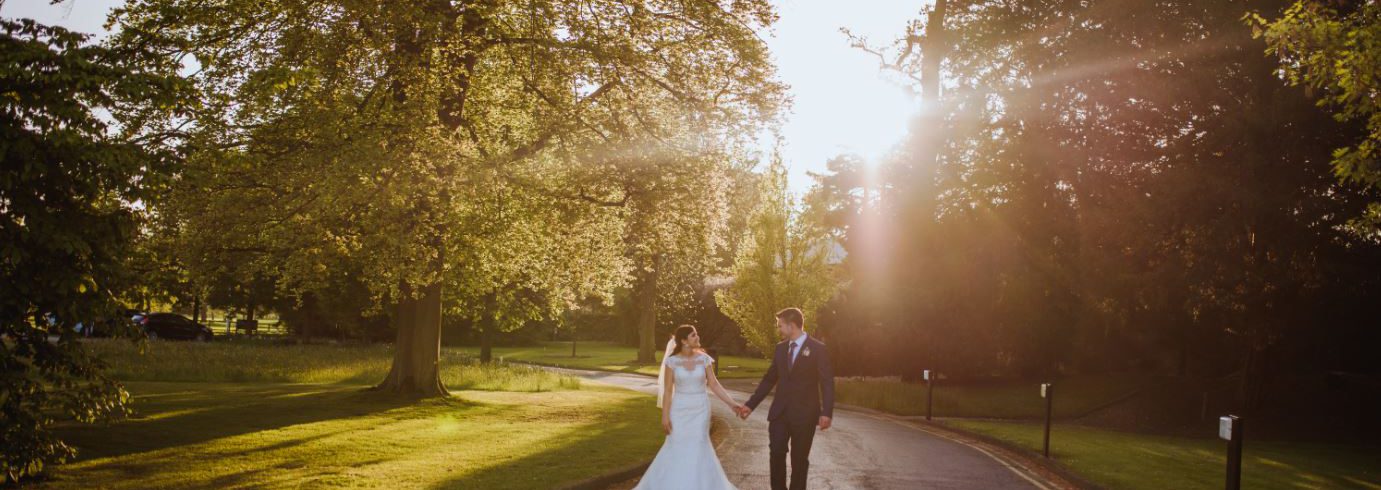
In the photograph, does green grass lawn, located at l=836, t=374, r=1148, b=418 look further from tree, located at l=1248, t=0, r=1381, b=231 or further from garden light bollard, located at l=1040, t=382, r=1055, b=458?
tree, located at l=1248, t=0, r=1381, b=231

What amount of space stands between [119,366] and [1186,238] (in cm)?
2987

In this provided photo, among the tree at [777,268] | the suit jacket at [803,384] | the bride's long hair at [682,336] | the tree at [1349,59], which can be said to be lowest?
the suit jacket at [803,384]

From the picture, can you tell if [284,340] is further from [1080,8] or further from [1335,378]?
[1335,378]

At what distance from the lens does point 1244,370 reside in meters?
26.7

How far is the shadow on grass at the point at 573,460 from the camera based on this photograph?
34.8 feet

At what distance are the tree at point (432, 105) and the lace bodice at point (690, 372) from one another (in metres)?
7.43

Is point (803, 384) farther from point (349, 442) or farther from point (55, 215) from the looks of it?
point (349, 442)

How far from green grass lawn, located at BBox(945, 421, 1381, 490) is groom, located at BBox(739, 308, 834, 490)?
17.6 feet

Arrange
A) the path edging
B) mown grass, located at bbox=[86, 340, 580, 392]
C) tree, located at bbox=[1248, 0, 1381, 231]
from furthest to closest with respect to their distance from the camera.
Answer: mown grass, located at bbox=[86, 340, 580, 392]
the path edging
tree, located at bbox=[1248, 0, 1381, 231]

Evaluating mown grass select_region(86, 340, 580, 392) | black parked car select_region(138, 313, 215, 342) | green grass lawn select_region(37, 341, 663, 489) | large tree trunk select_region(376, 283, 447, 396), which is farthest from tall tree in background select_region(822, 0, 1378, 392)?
black parked car select_region(138, 313, 215, 342)

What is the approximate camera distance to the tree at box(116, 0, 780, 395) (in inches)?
618

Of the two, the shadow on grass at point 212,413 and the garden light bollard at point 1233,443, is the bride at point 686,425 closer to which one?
the garden light bollard at point 1233,443

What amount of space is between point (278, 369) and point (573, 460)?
19401 millimetres

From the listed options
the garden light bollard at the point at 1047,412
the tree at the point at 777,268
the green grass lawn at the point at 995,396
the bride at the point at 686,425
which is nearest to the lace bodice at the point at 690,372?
the bride at the point at 686,425
